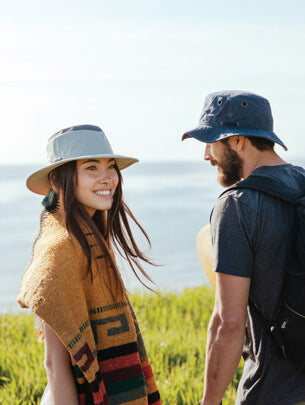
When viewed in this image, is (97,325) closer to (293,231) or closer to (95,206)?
(95,206)

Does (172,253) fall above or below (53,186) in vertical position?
below

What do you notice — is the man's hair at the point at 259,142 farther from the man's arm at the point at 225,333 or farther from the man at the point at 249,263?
the man's arm at the point at 225,333

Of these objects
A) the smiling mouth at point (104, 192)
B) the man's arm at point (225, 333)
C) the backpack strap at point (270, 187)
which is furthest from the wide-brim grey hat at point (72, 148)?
the man's arm at point (225, 333)

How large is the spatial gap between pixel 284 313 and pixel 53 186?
103cm

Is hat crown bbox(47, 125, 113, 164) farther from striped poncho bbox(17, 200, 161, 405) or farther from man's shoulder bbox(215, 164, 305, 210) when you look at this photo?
man's shoulder bbox(215, 164, 305, 210)

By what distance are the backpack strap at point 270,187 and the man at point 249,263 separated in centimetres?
2

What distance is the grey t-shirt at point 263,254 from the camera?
2.10m

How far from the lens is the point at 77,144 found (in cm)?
239

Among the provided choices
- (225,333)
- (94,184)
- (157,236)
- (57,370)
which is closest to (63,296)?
(57,370)

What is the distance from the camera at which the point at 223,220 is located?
212 centimetres

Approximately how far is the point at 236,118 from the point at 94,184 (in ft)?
2.01

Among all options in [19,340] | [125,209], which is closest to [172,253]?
[19,340]

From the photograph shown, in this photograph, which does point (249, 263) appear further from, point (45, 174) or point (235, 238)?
point (45, 174)

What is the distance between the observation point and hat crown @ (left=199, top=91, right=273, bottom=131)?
7.57ft
